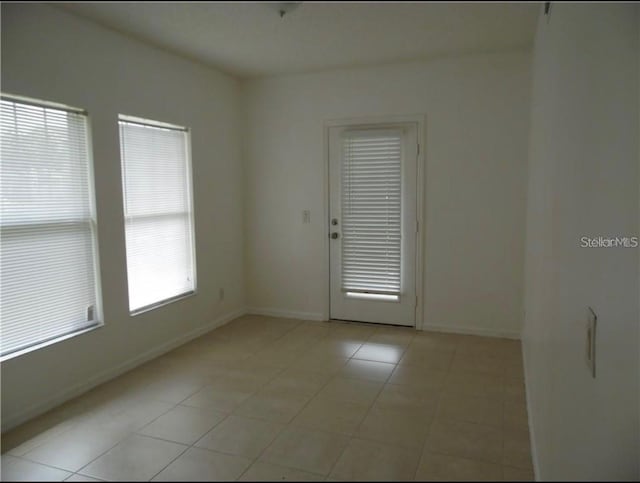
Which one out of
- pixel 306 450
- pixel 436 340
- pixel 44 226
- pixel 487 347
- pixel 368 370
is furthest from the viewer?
pixel 436 340

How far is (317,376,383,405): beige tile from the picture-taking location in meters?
2.82

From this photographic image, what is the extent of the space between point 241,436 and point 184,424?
352mm

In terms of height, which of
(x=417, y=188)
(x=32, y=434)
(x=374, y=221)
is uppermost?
(x=417, y=188)

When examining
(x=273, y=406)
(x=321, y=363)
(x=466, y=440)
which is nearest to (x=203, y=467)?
(x=273, y=406)

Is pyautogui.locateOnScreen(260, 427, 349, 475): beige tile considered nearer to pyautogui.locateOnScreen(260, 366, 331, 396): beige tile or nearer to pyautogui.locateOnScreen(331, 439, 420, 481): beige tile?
pyautogui.locateOnScreen(331, 439, 420, 481): beige tile

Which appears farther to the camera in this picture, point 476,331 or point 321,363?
point 476,331

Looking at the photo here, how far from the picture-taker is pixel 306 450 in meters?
2.21

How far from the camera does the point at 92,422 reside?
8.28 ft

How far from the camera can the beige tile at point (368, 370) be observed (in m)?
3.14

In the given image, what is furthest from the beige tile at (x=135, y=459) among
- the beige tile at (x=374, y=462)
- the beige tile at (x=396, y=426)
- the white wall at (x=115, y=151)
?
the beige tile at (x=396, y=426)

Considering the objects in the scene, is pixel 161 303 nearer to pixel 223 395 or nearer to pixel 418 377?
pixel 223 395

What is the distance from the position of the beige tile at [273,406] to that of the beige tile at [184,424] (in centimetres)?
15

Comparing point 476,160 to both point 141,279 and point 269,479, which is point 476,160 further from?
point 269,479

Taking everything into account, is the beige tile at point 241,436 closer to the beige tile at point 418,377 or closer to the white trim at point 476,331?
the beige tile at point 418,377
